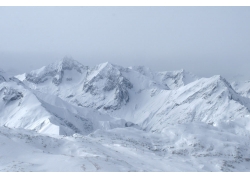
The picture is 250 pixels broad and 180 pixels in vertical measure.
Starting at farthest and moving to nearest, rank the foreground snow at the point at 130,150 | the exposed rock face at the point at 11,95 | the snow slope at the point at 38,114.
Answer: the exposed rock face at the point at 11,95 → the snow slope at the point at 38,114 → the foreground snow at the point at 130,150

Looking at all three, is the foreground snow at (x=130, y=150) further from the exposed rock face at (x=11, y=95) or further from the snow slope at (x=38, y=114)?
the exposed rock face at (x=11, y=95)

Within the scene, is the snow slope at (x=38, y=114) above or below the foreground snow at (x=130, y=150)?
below

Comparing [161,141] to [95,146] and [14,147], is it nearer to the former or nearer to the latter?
[95,146]

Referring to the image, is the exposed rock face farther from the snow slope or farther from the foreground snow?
the foreground snow

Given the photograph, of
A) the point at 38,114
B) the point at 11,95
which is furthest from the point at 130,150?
the point at 11,95

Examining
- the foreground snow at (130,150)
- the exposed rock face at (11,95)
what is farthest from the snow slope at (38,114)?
the foreground snow at (130,150)

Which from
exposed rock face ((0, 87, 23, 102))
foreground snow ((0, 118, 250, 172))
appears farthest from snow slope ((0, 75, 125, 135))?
foreground snow ((0, 118, 250, 172))

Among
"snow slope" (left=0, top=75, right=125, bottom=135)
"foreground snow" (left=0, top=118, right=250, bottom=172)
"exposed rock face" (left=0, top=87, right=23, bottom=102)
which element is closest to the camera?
"foreground snow" (left=0, top=118, right=250, bottom=172)

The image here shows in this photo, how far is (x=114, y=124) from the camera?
15975 cm

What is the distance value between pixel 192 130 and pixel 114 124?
10418cm

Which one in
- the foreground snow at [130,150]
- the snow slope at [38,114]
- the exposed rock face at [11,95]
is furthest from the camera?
the exposed rock face at [11,95]

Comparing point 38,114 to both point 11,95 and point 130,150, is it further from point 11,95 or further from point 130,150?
point 130,150

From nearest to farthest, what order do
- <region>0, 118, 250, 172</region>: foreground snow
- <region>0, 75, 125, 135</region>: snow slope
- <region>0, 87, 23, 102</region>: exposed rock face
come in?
<region>0, 118, 250, 172</region>: foreground snow
<region>0, 75, 125, 135</region>: snow slope
<region>0, 87, 23, 102</region>: exposed rock face

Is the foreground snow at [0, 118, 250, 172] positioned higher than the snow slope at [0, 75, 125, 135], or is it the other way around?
the foreground snow at [0, 118, 250, 172]
